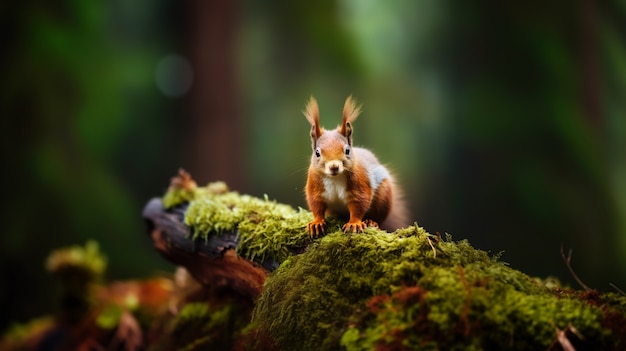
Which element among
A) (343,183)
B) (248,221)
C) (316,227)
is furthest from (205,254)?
(343,183)

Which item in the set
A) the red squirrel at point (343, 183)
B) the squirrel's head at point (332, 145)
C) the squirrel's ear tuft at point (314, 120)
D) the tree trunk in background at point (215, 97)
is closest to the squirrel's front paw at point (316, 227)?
the red squirrel at point (343, 183)

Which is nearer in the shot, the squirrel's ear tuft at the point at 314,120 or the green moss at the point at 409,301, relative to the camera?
the green moss at the point at 409,301

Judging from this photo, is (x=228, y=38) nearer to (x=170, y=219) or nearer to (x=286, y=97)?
(x=286, y=97)

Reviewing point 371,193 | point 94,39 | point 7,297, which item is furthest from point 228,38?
point 7,297

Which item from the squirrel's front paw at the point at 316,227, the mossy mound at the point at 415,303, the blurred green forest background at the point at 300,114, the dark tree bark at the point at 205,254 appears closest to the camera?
the mossy mound at the point at 415,303

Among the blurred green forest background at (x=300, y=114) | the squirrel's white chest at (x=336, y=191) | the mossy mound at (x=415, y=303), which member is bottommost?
the mossy mound at (x=415, y=303)

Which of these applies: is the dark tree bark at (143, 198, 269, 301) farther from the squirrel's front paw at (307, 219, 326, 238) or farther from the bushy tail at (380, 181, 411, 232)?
the bushy tail at (380, 181, 411, 232)

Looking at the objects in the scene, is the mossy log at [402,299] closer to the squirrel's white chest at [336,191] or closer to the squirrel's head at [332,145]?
the squirrel's white chest at [336,191]

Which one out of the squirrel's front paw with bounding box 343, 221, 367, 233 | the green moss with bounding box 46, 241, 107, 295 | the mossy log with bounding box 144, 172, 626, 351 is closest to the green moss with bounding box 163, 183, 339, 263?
the mossy log with bounding box 144, 172, 626, 351
